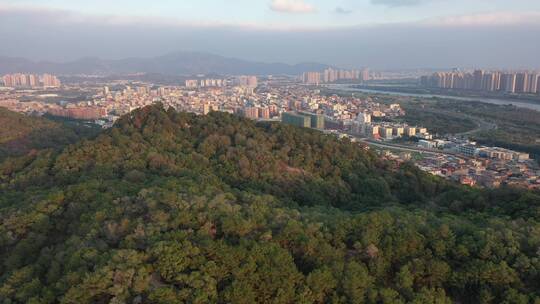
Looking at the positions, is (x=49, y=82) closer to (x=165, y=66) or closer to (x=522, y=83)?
(x=165, y=66)

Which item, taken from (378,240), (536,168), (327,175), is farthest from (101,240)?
(536,168)

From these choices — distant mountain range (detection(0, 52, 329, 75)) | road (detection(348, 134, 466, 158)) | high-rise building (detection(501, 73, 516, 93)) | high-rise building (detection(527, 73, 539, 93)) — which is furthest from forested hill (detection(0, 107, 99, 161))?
distant mountain range (detection(0, 52, 329, 75))

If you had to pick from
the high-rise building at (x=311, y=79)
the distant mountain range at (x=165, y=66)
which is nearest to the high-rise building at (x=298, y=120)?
the high-rise building at (x=311, y=79)

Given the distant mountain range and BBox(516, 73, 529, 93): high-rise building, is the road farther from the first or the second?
the distant mountain range

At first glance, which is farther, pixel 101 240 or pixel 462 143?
pixel 462 143

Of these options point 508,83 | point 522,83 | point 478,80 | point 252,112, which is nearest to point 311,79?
point 478,80

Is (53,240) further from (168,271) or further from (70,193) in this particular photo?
(168,271)
